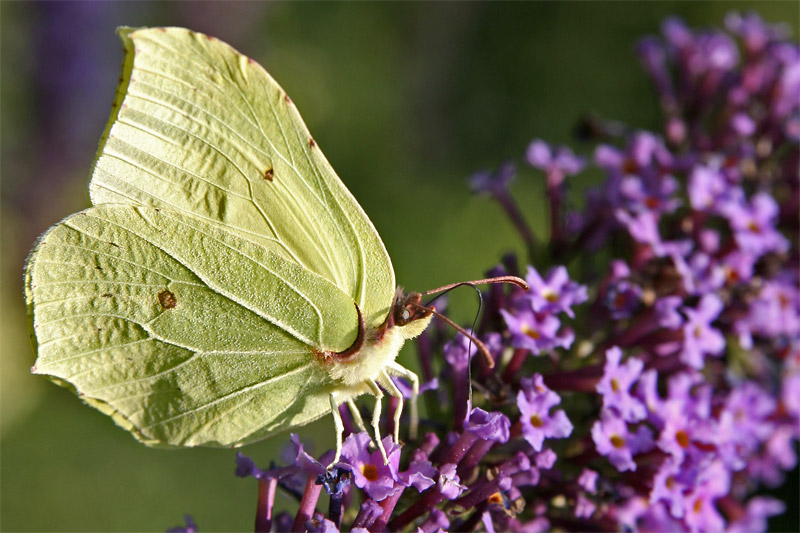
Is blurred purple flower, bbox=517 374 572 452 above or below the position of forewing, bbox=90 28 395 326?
below

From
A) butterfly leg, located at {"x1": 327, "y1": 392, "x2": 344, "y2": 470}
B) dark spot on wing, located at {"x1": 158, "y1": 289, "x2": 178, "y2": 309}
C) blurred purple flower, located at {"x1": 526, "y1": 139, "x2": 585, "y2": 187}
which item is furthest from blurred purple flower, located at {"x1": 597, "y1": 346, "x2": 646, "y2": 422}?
dark spot on wing, located at {"x1": 158, "y1": 289, "x2": 178, "y2": 309}

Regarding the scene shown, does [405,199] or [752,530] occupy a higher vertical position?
[405,199]

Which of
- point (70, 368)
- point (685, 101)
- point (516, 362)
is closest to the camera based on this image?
point (70, 368)

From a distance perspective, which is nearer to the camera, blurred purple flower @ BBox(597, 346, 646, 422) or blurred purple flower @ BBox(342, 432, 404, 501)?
blurred purple flower @ BBox(342, 432, 404, 501)

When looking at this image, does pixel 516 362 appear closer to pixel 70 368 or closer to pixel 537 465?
pixel 537 465

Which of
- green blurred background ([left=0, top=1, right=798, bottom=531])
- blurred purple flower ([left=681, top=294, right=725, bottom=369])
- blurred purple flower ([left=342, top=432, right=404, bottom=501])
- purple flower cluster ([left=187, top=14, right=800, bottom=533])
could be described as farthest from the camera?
green blurred background ([left=0, top=1, right=798, bottom=531])

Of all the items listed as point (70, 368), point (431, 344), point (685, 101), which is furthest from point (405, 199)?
point (70, 368)

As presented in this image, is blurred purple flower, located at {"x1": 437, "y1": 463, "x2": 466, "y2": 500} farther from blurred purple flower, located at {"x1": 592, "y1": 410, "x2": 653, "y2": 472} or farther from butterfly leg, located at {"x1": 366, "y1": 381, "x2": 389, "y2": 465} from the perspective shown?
blurred purple flower, located at {"x1": 592, "y1": 410, "x2": 653, "y2": 472}

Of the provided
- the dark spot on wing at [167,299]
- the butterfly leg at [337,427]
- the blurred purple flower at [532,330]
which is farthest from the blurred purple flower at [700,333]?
the dark spot on wing at [167,299]
